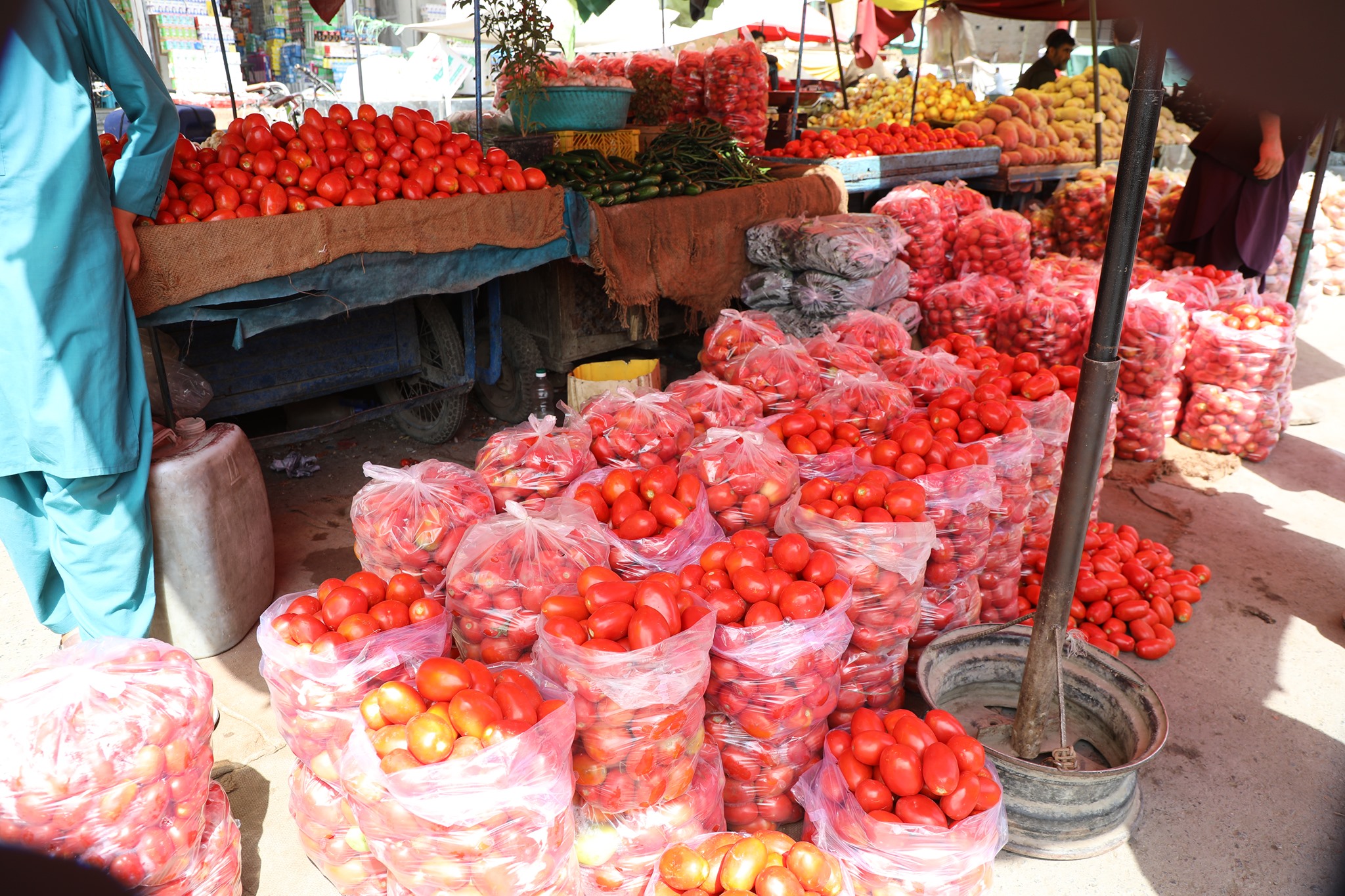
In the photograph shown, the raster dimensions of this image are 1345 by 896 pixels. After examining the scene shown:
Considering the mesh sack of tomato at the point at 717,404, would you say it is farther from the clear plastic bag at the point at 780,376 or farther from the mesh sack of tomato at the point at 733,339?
the mesh sack of tomato at the point at 733,339

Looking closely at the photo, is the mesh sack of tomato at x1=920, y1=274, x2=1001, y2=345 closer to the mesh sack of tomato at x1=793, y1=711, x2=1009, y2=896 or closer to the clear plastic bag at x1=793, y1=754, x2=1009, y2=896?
the mesh sack of tomato at x1=793, y1=711, x2=1009, y2=896

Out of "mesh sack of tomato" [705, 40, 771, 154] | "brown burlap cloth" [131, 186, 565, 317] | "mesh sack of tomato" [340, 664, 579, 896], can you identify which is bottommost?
"mesh sack of tomato" [340, 664, 579, 896]

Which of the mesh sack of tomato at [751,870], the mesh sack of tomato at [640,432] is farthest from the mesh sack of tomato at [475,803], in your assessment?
the mesh sack of tomato at [640,432]

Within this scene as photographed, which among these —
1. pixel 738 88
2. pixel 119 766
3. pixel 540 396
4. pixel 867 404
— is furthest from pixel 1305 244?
pixel 119 766

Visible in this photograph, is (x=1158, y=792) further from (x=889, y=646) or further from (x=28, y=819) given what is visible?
(x=28, y=819)

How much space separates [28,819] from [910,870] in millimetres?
1814

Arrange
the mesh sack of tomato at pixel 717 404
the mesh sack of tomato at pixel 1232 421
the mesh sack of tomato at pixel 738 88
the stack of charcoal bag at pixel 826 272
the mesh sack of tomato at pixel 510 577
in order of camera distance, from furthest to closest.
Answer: the mesh sack of tomato at pixel 738 88
the stack of charcoal bag at pixel 826 272
the mesh sack of tomato at pixel 1232 421
the mesh sack of tomato at pixel 717 404
the mesh sack of tomato at pixel 510 577

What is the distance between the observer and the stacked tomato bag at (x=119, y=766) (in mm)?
1740

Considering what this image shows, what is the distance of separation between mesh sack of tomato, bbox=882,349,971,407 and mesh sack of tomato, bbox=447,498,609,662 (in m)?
1.69

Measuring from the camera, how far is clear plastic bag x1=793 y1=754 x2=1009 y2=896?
1.88 m

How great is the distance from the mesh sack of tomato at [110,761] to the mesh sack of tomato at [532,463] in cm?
96

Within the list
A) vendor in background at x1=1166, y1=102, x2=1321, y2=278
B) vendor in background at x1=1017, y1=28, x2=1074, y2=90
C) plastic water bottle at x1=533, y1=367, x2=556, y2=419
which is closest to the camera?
plastic water bottle at x1=533, y1=367, x2=556, y2=419

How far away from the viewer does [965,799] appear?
1921 millimetres

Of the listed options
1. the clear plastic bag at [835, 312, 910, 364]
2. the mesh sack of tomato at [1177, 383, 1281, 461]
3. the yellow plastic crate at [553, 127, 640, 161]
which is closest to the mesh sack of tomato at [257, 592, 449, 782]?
the clear plastic bag at [835, 312, 910, 364]
